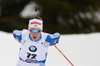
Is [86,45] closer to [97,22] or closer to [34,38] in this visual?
[34,38]

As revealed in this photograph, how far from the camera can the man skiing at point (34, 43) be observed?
8.94 ft

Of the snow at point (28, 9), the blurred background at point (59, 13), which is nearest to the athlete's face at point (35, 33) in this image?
the blurred background at point (59, 13)

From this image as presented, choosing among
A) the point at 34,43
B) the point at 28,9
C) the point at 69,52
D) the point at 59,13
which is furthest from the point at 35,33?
the point at 28,9

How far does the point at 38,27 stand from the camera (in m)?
2.71

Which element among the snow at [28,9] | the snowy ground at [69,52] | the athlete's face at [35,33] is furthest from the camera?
the snow at [28,9]

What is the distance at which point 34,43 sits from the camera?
2.79 m

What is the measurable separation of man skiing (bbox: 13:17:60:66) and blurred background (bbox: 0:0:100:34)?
37.6ft

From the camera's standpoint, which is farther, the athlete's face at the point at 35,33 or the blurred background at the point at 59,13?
the blurred background at the point at 59,13

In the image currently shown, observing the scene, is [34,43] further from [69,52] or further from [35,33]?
[69,52]

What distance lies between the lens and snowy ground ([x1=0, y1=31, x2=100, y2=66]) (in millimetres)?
4330

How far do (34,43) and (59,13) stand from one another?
13.1m

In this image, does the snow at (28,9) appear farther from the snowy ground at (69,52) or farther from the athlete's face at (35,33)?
the athlete's face at (35,33)

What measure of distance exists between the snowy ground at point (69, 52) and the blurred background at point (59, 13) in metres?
8.60

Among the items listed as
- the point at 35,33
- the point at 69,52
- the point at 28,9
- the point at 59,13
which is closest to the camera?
the point at 35,33
